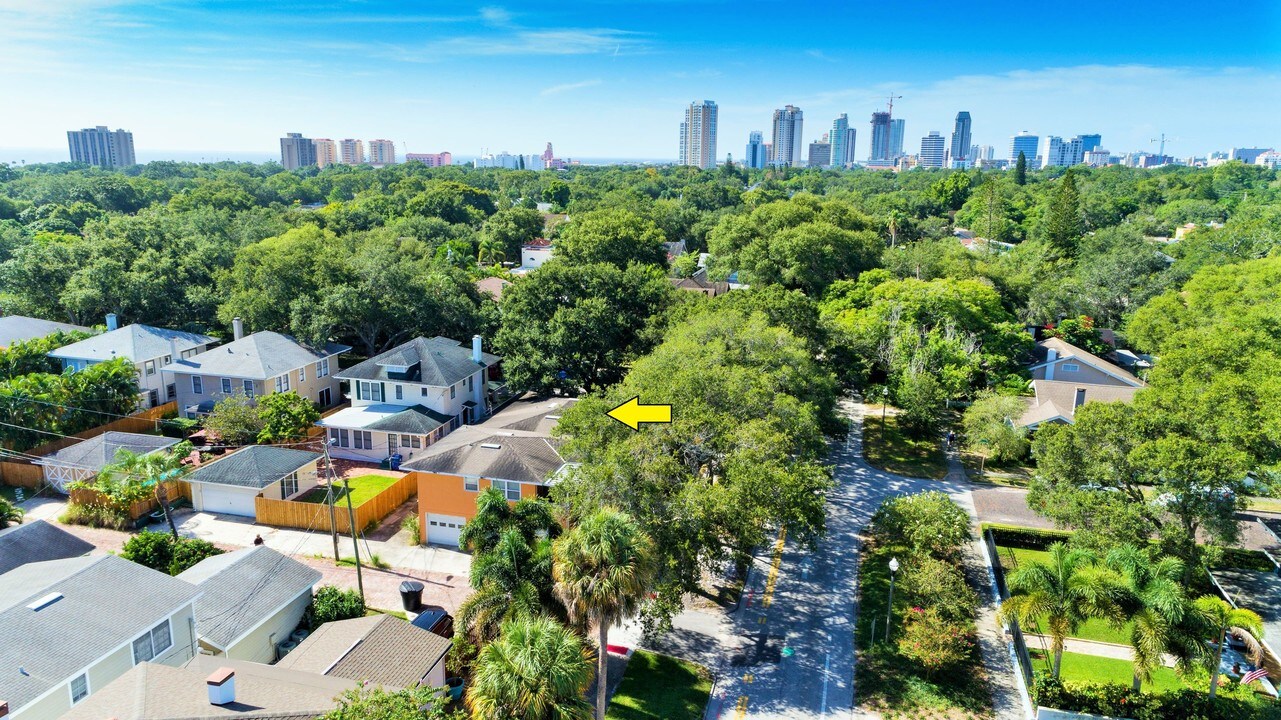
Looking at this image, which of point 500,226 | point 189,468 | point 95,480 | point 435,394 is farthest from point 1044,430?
point 500,226

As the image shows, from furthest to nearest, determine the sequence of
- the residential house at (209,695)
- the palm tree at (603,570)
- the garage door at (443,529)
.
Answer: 1. the garage door at (443,529)
2. the palm tree at (603,570)
3. the residential house at (209,695)

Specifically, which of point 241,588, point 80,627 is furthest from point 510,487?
point 80,627

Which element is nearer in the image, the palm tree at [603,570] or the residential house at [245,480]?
the palm tree at [603,570]

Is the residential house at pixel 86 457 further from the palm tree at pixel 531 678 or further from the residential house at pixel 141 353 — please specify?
the palm tree at pixel 531 678

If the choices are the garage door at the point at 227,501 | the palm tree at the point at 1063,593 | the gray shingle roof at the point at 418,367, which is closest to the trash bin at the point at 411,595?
the garage door at the point at 227,501

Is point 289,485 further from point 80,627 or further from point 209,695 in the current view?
point 209,695

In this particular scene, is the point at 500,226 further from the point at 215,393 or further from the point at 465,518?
the point at 465,518

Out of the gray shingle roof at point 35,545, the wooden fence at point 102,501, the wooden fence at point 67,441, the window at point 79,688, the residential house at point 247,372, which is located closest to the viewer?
the window at point 79,688
